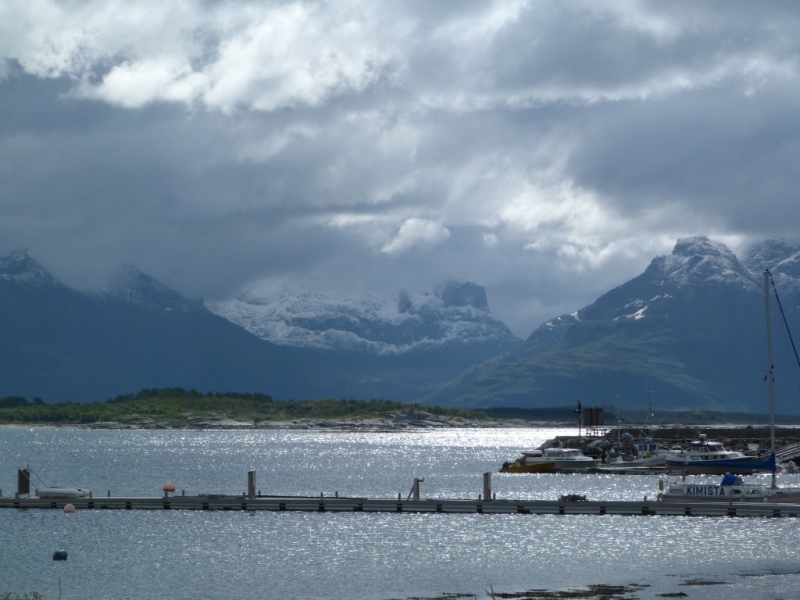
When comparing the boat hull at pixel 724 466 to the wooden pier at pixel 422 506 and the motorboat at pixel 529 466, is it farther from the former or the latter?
the wooden pier at pixel 422 506

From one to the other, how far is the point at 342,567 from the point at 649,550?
72.9 ft

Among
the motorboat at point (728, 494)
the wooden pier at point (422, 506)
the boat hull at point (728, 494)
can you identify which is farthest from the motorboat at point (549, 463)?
the wooden pier at point (422, 506)

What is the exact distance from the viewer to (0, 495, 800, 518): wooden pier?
98375 mm

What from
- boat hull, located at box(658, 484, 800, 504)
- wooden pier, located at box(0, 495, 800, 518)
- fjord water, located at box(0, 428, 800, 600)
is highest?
boat hull, located at box(658, 484, 800, 504)

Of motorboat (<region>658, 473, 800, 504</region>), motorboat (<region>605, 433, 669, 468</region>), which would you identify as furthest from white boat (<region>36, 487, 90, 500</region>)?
motorboat (<region>605, 433, 669, 468</region>)

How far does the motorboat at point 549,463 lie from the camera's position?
164500 millimetres

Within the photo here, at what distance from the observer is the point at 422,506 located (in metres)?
101

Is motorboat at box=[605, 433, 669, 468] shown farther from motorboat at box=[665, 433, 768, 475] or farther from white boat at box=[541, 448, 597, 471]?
motorboat at box=[665, 433, 768, 475]

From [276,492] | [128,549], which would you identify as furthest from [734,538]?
[276,492]

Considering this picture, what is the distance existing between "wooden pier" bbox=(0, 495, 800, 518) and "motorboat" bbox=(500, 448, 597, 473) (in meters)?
61.8

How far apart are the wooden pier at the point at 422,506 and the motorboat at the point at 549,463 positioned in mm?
61754

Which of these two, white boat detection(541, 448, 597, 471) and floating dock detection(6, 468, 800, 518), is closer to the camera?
floating dock detection(6, 468, 800, 518)

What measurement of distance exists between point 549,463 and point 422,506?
67.3 metres

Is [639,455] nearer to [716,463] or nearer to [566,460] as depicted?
[566,460]
